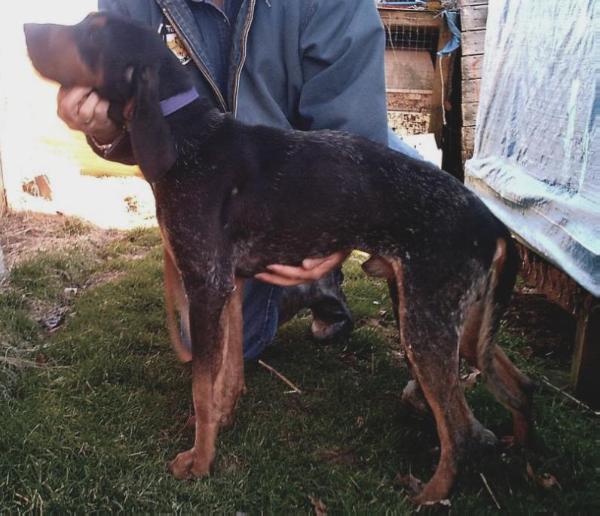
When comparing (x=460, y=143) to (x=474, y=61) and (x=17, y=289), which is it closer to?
(x=474, y=61)

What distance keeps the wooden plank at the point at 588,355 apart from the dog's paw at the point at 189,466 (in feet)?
7.06

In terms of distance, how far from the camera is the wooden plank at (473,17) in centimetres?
760

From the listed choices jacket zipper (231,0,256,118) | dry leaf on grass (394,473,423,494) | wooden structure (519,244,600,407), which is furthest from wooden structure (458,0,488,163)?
dry leaf on grass (394,473,423,494)

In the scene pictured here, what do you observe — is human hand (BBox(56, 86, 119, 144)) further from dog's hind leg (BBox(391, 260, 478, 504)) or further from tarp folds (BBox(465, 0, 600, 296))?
tarp folds (BBox(465, 0, 600, 296))

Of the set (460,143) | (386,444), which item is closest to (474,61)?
(460,143)

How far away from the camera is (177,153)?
2.74 meters

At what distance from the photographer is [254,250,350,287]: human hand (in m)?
3.03

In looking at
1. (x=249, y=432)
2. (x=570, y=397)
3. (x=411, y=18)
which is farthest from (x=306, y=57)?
(x=411, y=18)

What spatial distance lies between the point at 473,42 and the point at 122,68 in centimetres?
591

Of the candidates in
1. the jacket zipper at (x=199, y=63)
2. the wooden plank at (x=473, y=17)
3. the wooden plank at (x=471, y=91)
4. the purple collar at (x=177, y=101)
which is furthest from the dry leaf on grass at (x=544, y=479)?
the wooden plank at (x=473, y=17)

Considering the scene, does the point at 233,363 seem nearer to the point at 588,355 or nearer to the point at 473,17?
the point at 588,355

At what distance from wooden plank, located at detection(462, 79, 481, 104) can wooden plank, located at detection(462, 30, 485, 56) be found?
342 millimetres

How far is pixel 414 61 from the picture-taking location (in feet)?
28.0

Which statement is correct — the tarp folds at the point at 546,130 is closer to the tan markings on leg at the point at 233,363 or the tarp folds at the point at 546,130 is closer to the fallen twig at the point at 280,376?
the fallen twig at the point at 280,376
